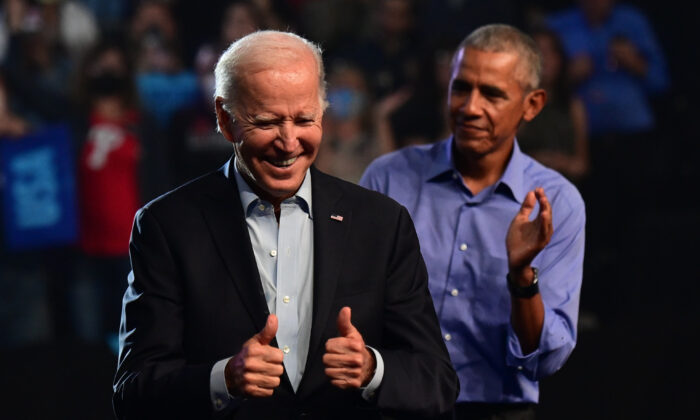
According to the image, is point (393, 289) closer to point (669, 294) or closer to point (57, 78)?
point (669, 294)

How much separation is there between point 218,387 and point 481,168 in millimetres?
1054

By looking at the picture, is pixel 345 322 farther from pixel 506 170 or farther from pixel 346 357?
pixel 506 170

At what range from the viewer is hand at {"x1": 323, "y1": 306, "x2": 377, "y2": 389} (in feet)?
5.90

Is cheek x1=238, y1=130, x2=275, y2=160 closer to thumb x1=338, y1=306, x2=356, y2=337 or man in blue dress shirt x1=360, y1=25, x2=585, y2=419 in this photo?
thumb x1=338, y1=306, x2=356, y2=337

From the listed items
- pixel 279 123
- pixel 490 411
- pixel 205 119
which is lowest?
Answer: pixel 490 411

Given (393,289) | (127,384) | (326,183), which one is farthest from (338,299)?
(127,384)

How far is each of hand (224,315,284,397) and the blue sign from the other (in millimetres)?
3733

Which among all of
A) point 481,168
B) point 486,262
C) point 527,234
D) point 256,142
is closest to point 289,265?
point 256,142

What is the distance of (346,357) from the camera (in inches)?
70.8

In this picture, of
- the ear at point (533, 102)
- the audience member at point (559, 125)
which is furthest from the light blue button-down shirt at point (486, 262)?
the audience member at point (559, 125)

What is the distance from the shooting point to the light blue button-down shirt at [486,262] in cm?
246

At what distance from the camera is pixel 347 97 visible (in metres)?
5.19

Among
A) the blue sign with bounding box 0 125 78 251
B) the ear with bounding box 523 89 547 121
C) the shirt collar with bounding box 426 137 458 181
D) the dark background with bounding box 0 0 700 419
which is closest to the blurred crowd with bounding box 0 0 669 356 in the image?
the blue sign with bounding box 0 125 78 251

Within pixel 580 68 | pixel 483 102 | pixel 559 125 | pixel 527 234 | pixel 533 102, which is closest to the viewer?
pixel 527 234
